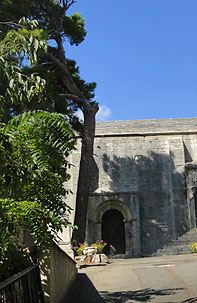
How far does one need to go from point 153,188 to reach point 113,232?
11.5ft

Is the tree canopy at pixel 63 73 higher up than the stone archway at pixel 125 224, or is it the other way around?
the tree canopy at pixel 63 73

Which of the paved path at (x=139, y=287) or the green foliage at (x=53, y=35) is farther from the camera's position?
the green foliage at (x=53, y=35)

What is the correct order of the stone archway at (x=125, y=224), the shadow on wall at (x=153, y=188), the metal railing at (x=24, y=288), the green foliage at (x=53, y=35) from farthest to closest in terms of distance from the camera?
1. the shadow on wall at (x=153, y=188)
2. the stone archway at (x=125, y=224)
3. the green foliage at (x=53, y=35)
4. the metal railing at (x=24, y=288)

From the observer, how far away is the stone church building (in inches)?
817

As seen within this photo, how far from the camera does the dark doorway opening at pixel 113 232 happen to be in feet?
69.2

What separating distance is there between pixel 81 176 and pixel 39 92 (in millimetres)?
12336

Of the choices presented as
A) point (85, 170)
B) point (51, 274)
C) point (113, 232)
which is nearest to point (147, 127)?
point (113, 232)

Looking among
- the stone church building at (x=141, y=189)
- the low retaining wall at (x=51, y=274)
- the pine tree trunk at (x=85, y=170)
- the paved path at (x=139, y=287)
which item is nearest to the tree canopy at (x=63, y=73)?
the pine tree trunk at (x=85, y=170)

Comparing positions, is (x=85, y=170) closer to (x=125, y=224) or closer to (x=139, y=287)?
(x=125, y=224)

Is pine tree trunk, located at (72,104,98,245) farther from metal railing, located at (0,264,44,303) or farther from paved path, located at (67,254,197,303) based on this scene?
metal railing, located at (0,264,44,303)

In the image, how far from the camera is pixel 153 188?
71.6 feet

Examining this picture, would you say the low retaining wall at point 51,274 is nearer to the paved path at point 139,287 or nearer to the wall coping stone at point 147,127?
the paved path at point 139,287

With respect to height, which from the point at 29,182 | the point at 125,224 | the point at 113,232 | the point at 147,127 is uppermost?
the point at 147,127

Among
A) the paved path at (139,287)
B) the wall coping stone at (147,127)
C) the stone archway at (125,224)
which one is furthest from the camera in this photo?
the wall coping stone at (147,127)
